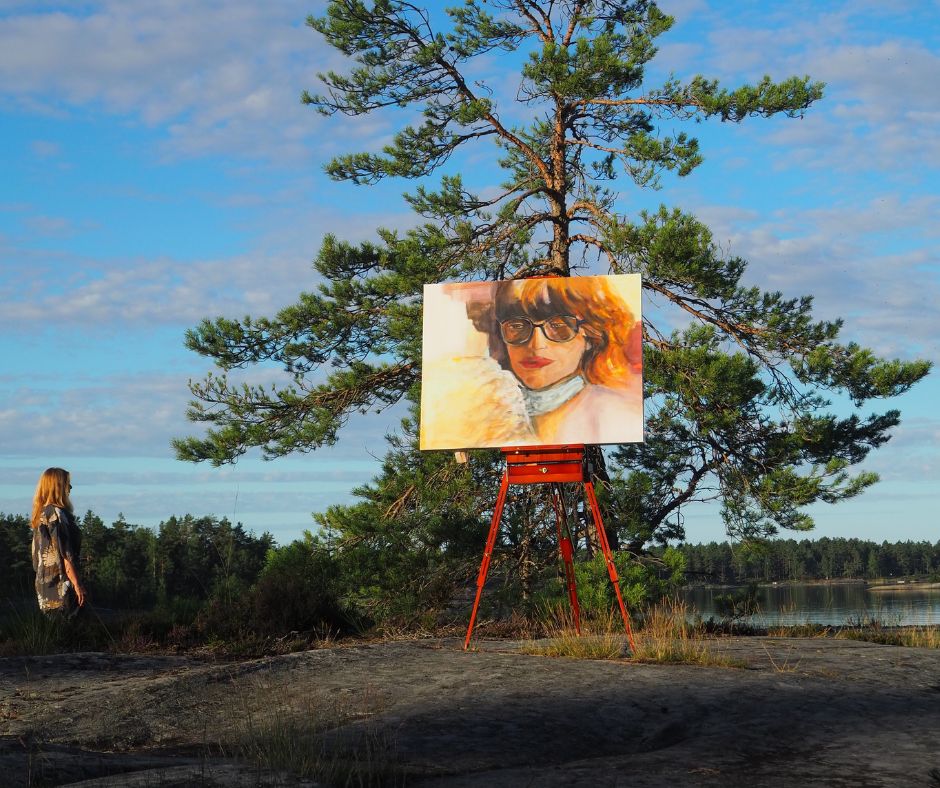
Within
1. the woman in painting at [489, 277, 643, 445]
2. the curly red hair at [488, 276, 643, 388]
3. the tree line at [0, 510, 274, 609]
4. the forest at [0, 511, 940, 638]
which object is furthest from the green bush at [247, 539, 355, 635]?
the tree line at [0, 510, 274, 609]

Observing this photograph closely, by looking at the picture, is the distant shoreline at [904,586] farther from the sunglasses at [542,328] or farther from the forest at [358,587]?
the sunglasses at [542,328]

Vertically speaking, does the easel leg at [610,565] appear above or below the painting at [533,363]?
below

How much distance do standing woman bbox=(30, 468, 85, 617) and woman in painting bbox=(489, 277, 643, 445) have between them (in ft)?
16.2

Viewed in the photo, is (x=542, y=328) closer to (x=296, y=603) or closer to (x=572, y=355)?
(x=572, y=355)

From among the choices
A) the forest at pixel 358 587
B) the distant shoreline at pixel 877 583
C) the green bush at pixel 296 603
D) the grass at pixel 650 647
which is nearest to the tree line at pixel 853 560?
the distant shoreline at pixel 877 583

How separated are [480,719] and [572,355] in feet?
17.2

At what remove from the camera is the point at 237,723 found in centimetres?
629

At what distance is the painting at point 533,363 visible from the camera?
33.8 ft

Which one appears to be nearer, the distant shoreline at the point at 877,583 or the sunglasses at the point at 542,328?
the sunglasses at the point at 542,328

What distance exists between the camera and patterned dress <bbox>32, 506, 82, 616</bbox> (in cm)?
1102

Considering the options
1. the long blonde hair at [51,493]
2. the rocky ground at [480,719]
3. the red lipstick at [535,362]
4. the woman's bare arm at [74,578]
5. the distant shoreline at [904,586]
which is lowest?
the rocky ground at [480,719]

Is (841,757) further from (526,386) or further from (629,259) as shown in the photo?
(629,259)

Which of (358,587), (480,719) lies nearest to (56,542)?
(358,587)

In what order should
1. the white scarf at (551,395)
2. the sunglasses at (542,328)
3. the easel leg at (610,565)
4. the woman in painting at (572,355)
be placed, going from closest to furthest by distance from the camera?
the easel leg at (610,565) < the woman in painting at (572,355) < the white scarf at (551,395) < the sunglasses at (542,328)
